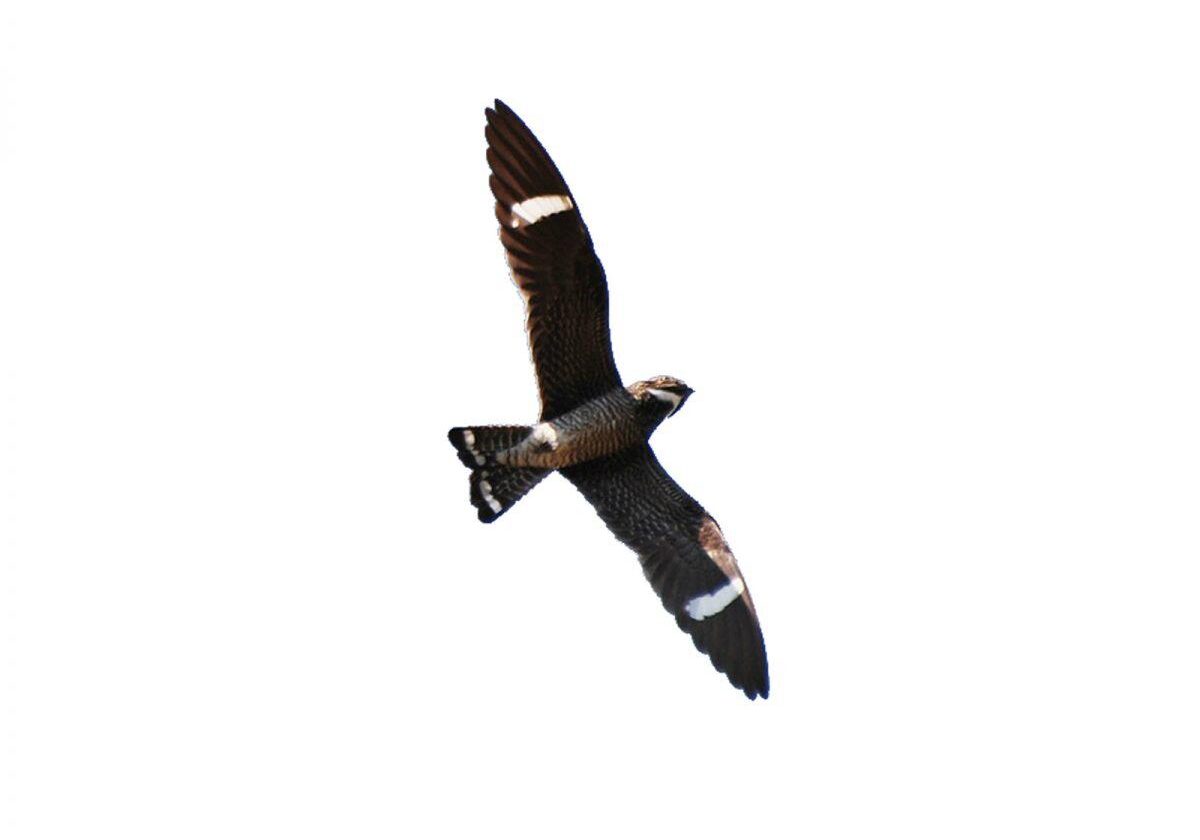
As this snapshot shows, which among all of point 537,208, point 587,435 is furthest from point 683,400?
point 537,208

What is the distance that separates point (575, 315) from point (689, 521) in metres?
1.34

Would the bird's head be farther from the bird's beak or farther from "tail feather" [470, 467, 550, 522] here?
"tail feather" [470, 467, 550, 522]

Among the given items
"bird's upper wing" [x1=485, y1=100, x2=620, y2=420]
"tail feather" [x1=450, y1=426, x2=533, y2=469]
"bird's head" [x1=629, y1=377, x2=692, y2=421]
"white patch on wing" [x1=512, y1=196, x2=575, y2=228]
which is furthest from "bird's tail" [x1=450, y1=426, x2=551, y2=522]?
"white patch on wing" [x1=512, y1=196, x2=575, y2=228]

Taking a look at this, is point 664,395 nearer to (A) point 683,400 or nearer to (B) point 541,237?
(A) point 683,400

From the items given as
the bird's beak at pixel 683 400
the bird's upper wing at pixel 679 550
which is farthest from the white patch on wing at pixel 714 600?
the bird's beak at pixel 683 400

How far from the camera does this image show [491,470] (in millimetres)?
10586

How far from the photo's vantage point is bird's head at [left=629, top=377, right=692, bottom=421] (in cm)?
1078

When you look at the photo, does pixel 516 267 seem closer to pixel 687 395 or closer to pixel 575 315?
pixel 575 315

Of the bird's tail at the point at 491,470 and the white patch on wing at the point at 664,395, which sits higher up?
the white patch on wing at the point at 664,395

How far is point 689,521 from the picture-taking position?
11.2 m

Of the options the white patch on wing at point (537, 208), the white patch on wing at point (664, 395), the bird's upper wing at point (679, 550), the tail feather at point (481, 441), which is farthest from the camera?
the bird's upper wing at point (679, 550)

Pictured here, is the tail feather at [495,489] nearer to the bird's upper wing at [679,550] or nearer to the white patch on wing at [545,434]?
the white patch on wing at [545,434]

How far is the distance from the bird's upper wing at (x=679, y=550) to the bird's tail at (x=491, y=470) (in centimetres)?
47

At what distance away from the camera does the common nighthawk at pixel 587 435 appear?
10375mm
